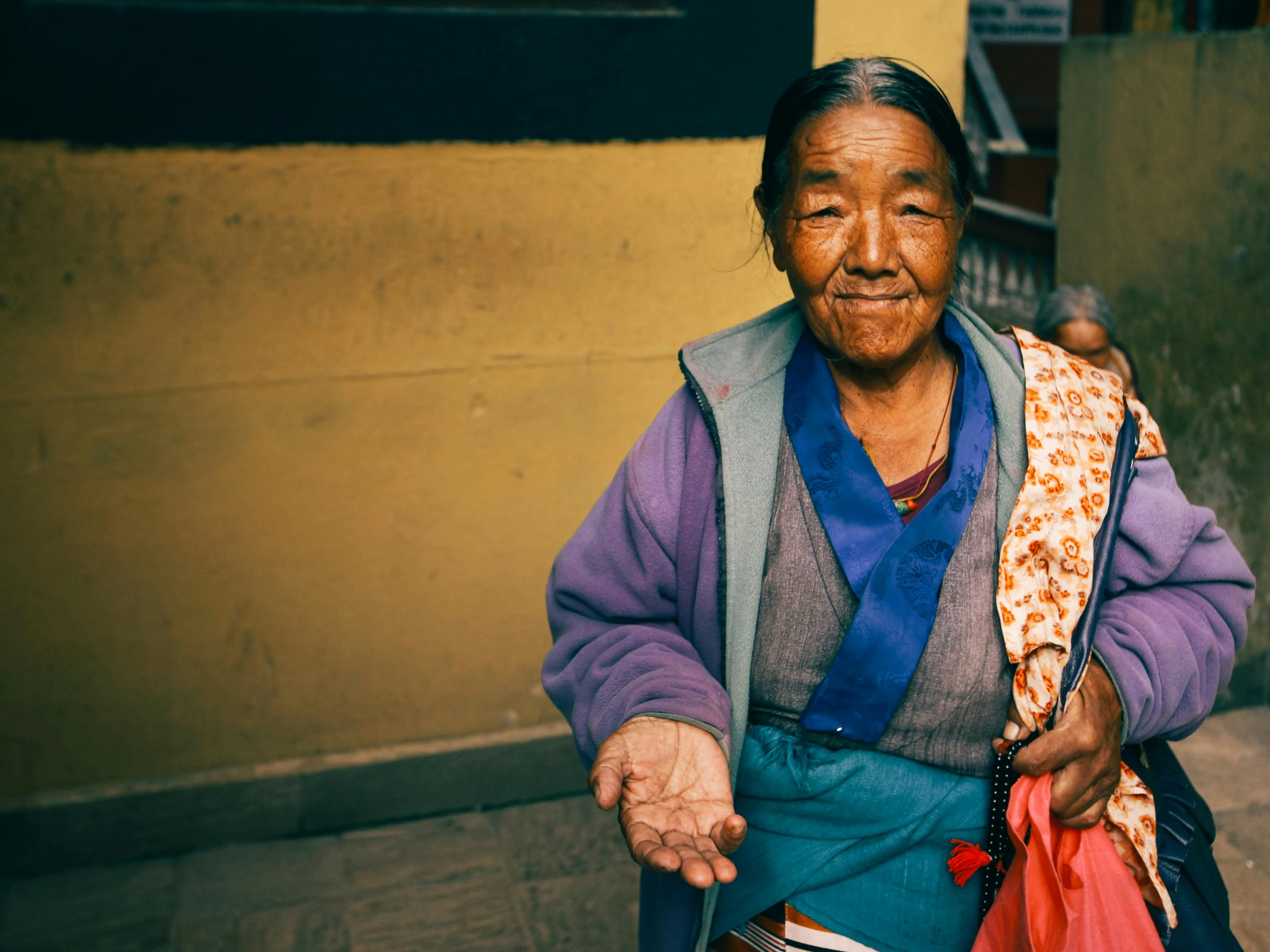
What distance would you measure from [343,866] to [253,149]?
2137mm

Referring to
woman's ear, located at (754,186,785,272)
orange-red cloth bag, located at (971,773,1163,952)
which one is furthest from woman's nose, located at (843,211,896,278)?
orange-red cloth bag, located at (971,773,1163,952)

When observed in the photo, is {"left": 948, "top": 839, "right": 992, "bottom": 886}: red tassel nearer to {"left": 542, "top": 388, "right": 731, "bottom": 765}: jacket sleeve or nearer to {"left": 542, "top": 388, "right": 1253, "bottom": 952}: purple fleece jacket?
{"left": 542, "top": 388, "right": 1253, "bottom": 952}: purple fleece jacket

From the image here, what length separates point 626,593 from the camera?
1.75 m

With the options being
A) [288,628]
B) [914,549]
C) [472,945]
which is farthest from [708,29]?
[472,945]

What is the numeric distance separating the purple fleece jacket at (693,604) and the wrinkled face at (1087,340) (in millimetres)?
2147

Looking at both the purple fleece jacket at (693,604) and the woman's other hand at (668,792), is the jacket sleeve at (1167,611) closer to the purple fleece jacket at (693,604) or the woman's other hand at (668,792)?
the purple fleece jacket at (693,604)

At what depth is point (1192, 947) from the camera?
171 centimetres

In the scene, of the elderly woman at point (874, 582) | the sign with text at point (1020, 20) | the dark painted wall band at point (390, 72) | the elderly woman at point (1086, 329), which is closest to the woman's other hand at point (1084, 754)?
the elderly woman at point (874, 582)

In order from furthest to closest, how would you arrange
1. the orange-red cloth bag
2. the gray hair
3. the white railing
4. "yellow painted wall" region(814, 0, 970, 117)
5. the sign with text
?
the sign with text, the white railing, the gray hair, "yellow painted wall" region(814, 0, 970, 117), the orange-red cloth bag

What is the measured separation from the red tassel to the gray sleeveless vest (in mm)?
100

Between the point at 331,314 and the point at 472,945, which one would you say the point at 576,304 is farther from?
the point at 472,945

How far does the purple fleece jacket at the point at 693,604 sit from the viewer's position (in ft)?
5.47

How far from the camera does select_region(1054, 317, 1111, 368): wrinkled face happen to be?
3824 millimetres

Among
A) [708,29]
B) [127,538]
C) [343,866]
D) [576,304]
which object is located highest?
[708,29]
